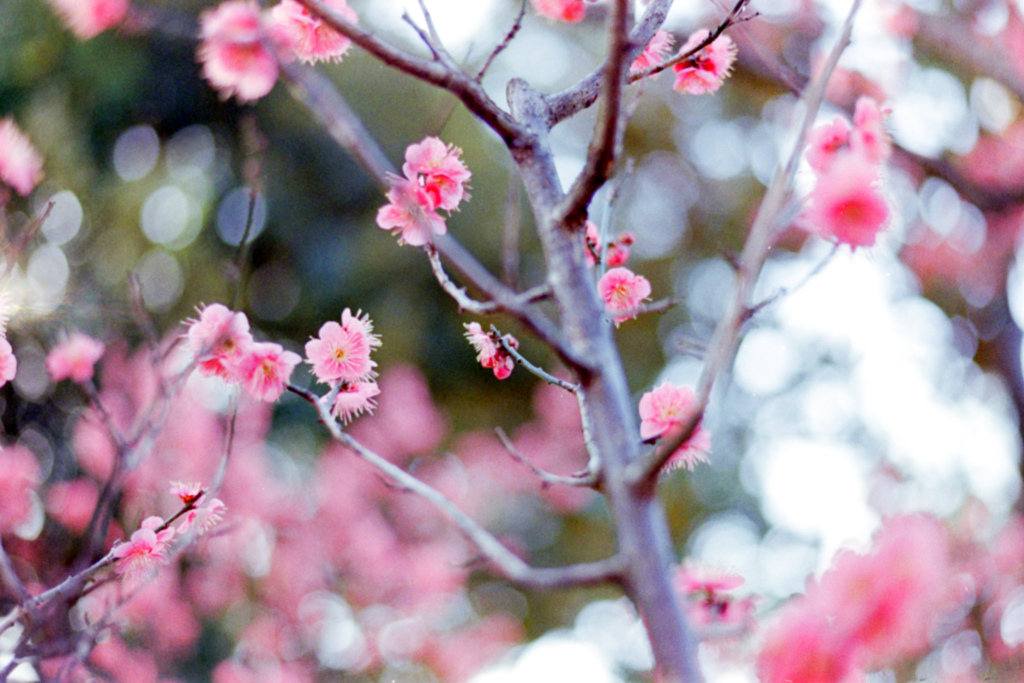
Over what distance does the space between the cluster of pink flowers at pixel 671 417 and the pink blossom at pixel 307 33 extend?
64cm

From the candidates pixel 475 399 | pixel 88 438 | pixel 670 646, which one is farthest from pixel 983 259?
pixel 88 438

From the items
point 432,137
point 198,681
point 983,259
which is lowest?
point 198,681

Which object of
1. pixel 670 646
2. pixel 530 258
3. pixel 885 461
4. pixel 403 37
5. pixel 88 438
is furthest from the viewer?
pixel 530 258

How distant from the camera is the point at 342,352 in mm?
1093

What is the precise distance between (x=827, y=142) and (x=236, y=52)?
2.66 feet

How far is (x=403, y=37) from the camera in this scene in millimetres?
4230

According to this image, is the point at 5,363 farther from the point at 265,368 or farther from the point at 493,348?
the point at 493,348

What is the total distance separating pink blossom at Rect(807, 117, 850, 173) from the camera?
41.4 inches

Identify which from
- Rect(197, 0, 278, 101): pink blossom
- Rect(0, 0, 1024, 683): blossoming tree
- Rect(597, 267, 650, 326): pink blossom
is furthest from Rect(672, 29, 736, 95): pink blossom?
Rect(197, 0, 278, 101): pink blossom

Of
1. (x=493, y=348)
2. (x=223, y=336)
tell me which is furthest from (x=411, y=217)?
(x=223, y=336)

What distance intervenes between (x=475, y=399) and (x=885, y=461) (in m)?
2.32

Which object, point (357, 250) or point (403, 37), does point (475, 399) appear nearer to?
point (357, 250)

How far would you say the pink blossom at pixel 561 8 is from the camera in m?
1.27

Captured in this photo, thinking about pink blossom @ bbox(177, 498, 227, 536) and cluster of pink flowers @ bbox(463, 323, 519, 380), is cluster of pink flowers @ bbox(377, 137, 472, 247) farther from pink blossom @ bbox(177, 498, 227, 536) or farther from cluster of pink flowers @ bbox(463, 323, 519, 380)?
pink blossom @ bbox(177, 498, 227, 536)
